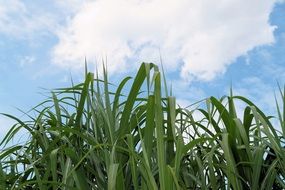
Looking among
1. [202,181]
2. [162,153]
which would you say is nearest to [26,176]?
[202,181]

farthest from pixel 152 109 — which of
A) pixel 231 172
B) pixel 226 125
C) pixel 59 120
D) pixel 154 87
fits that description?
pixel 59 120

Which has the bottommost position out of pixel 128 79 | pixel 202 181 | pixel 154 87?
pixel 202 181

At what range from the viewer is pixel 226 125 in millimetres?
1642

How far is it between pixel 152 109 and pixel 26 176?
711 mm

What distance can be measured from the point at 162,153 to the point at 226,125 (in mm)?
511

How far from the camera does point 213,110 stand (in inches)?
66.3

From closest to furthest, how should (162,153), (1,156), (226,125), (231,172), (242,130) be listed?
(162,153) → (231,172) → (242,130) → (226,125) → (1,156)

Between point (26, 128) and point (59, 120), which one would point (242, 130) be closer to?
point (59, 120)

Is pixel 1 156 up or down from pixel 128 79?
down

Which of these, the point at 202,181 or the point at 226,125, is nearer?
the point at 202,181

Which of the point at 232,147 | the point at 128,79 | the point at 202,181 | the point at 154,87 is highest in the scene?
the point at 128,79

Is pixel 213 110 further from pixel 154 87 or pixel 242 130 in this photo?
pixel 154 87

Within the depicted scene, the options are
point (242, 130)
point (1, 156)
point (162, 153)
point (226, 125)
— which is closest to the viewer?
point (162, 153)

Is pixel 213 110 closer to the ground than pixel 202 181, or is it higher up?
higher up
